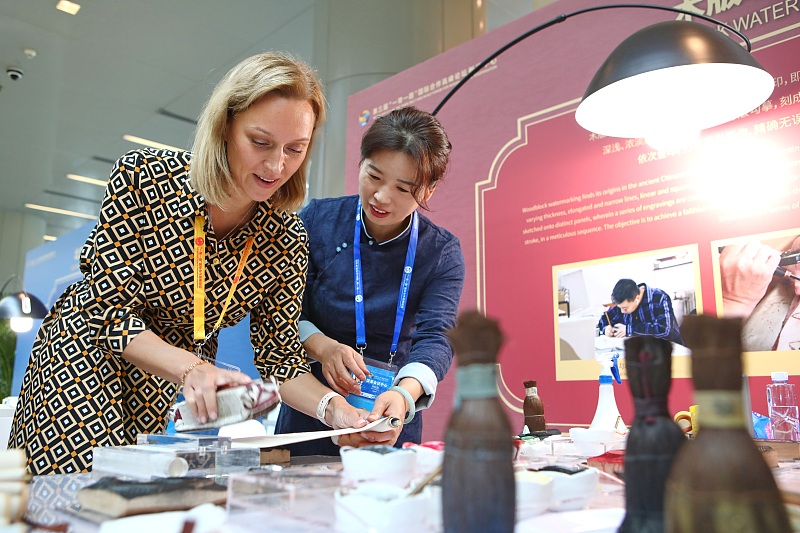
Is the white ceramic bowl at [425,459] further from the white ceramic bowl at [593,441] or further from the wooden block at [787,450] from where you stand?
the wooden block at [787,450]

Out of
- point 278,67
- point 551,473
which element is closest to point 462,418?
point 551,473

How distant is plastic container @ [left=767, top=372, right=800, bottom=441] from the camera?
6.56 ft

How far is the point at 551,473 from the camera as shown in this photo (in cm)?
72

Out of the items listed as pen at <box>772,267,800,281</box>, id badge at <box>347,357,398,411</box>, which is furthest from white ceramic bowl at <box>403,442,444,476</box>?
pen at <box>772,267,800,281</box>

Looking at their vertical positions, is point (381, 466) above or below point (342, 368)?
below

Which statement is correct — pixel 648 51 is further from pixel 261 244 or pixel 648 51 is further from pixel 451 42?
pixel 451 42

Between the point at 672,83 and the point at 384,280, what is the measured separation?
990 millimetres

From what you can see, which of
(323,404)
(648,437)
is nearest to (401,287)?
(323,404)

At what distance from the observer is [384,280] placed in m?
1.81

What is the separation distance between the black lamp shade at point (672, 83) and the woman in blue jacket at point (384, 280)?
502mm

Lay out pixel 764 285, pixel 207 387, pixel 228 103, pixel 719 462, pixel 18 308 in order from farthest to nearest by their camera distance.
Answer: pixel 18 308 → pixel 764 285 → pixel 228 103 → pixel 207 387 → pixel 719 462

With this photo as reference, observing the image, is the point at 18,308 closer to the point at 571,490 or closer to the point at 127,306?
the point at 127,306

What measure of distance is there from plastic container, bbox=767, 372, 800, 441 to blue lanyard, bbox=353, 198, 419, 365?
3.81 ft

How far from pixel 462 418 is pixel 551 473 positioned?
0.29m
